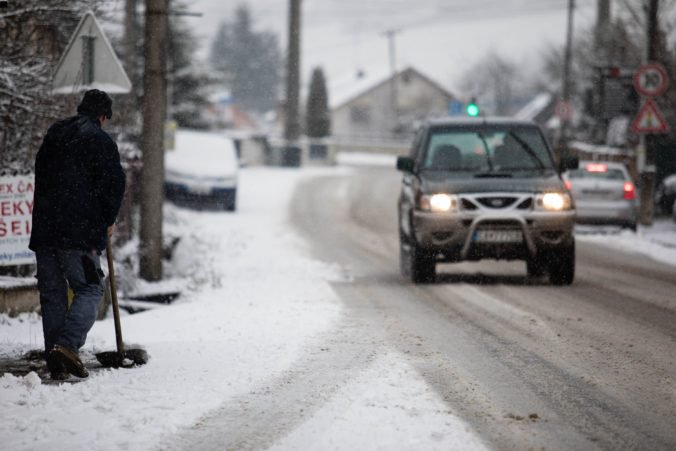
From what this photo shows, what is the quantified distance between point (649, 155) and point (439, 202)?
43.0ft

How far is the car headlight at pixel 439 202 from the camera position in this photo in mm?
12445

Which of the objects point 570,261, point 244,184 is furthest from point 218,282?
point 244,184

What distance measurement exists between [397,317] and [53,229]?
12.7ft

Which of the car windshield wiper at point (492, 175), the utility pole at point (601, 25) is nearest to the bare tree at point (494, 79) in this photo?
the utility pole at point (601, 25)

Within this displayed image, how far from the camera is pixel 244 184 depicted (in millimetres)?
38531

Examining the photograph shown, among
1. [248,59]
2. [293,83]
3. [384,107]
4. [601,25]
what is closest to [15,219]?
[601,25]

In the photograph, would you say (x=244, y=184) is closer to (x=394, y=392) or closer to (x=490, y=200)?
(x=490, y=200)

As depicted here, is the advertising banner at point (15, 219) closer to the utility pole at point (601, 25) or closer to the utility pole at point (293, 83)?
the utility pole at point (601, 25)

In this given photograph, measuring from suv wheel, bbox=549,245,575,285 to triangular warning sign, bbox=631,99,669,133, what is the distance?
32.5ft

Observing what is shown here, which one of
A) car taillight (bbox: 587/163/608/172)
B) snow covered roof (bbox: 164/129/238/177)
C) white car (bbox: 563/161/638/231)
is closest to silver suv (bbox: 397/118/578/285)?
white car (bbox: 563/161/638/231)

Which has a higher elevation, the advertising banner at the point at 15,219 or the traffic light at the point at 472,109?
the traffic light at the point at 472,109

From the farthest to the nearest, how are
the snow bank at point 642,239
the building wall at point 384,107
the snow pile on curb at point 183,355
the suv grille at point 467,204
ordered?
the building wall at point 384,107 → the snow bank at point 642,239 → the suv grille at point 467,204 → the snow pile on curb at point 183,355

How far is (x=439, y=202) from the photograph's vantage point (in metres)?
12.5

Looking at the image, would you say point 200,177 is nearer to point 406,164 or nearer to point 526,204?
point 406,164
